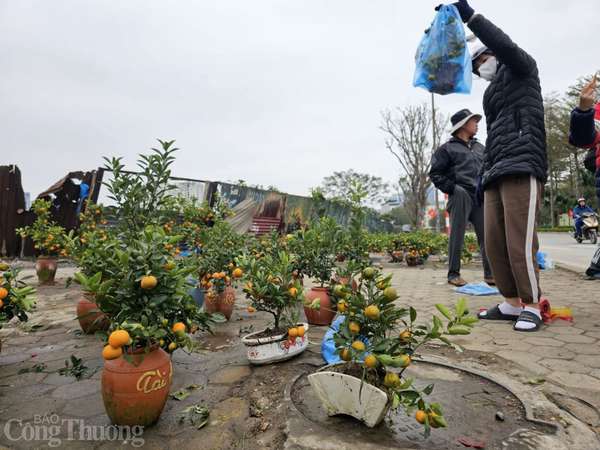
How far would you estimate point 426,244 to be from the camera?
8938 mm

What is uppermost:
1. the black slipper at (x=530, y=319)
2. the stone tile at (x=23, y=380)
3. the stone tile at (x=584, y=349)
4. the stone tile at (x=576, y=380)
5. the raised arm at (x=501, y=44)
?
the raised arm at (x=501, y=44)

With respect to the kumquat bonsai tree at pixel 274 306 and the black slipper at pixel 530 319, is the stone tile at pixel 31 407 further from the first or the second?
the black slipper at pixel 530 319

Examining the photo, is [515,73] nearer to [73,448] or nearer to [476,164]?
[476,164]

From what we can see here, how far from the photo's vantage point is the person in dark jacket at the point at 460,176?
485 centimetres

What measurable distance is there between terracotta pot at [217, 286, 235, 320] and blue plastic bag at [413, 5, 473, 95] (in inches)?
112

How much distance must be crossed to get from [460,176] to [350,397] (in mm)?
4204

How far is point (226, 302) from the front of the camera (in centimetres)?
348

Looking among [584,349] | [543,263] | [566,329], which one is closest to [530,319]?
[566,329]

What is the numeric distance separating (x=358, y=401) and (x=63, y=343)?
2579 millimetres

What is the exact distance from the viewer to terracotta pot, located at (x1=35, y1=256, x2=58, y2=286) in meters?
5.61

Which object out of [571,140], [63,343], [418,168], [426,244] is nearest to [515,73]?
[571,140]

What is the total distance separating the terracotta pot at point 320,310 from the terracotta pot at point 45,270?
4.66m

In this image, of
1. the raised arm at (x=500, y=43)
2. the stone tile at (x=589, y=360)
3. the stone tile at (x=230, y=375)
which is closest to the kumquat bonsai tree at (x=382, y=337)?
the stone tile at (x=230, y=375)

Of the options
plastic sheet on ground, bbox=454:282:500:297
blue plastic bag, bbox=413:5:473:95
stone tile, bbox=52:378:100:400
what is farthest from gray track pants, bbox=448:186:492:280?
stone tile, bbox=52:378:100:400
